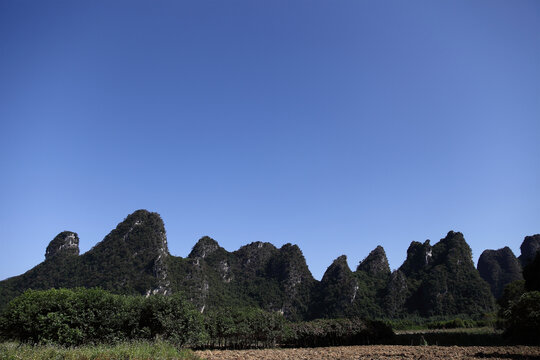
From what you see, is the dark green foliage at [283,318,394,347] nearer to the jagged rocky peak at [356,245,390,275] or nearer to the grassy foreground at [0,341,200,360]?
the grassy foreground at [0,341,200,360]

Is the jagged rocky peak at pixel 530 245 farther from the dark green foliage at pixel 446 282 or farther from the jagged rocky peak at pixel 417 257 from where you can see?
the jagged rocky peak at pixel 417 257

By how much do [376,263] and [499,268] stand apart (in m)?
39.6

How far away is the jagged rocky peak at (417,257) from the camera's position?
298 ft

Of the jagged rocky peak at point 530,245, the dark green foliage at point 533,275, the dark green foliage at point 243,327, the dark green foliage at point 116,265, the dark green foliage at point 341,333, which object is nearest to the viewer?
the dark green foliage at point 533,275

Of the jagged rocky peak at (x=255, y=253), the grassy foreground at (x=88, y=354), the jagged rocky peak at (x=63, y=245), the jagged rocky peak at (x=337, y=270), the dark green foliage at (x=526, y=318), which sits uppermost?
the jagged rocky peak at (x=63, y=245)

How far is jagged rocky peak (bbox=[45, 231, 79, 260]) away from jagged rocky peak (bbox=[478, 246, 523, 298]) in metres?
111

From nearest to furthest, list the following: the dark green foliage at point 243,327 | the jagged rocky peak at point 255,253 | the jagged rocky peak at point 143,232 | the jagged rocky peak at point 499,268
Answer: the dark green foliage at point 243,327 → the jagged rocky peak at point 143,232 → the jagged rocky peak at point 499,268 → the jagged rocky peak at point 255,253

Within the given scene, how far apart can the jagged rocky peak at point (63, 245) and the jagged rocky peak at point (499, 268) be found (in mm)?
111217

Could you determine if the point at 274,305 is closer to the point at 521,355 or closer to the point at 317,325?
the point at 317,325

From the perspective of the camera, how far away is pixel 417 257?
93812 millimetres

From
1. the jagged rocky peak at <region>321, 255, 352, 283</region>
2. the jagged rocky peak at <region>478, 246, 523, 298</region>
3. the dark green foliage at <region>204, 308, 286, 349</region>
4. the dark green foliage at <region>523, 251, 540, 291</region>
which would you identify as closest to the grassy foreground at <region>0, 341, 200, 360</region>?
the dark green foliage at <region>204, 308, 286, 349</region>

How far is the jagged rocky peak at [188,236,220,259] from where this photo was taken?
9494 cm

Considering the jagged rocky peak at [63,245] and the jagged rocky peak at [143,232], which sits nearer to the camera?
the jagged rocky peak at [143,232]

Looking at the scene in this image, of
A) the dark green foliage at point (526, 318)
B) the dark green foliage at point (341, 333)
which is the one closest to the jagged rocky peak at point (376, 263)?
the dark green foliage at point (341, 333)
